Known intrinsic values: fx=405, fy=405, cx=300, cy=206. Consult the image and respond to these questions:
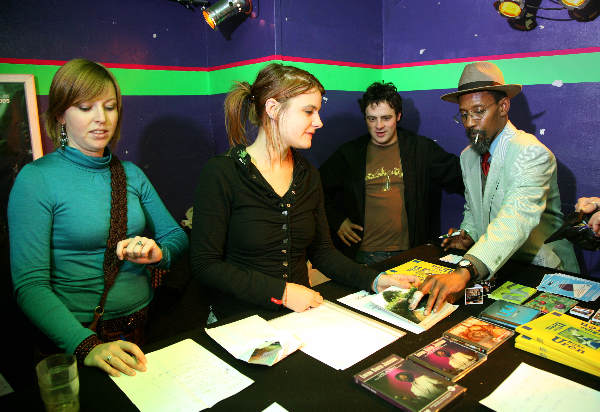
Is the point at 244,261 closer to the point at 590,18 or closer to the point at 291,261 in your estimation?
the point at 291,261

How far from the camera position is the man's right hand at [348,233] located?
2.96m

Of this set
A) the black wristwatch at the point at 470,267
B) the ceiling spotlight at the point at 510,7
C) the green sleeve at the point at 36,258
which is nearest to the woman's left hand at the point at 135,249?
the green sleeve at the point at 36,258

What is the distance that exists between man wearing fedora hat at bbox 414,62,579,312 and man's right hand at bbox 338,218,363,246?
2.66 ft

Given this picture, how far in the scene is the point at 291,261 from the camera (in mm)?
1765

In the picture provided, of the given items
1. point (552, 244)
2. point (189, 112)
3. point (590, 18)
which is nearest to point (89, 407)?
point (552, 244)

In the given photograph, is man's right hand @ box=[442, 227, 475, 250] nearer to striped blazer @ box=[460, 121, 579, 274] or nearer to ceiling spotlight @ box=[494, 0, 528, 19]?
striped blazer @ box=[460, 121, 579, 274]

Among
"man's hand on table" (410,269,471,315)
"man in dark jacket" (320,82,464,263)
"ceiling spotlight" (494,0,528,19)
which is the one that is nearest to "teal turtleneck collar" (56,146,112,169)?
"man's hand on table" (410,269,471,315)

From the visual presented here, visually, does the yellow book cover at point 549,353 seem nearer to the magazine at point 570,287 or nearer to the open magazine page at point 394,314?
the open magazine page at point 394,314

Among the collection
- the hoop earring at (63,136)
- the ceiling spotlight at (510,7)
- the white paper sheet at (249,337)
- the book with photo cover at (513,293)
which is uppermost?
the ceiling spotlight at (510,7)

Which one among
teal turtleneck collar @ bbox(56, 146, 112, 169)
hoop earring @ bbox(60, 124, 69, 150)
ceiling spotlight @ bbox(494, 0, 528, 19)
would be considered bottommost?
teal turtleneck collar @ bbox(56, 146, 112, 169)

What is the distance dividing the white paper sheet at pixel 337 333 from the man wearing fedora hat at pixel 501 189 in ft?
1.76

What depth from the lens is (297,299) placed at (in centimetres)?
150

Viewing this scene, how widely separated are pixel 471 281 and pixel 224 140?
212cm

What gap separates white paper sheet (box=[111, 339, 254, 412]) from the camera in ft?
3.32
